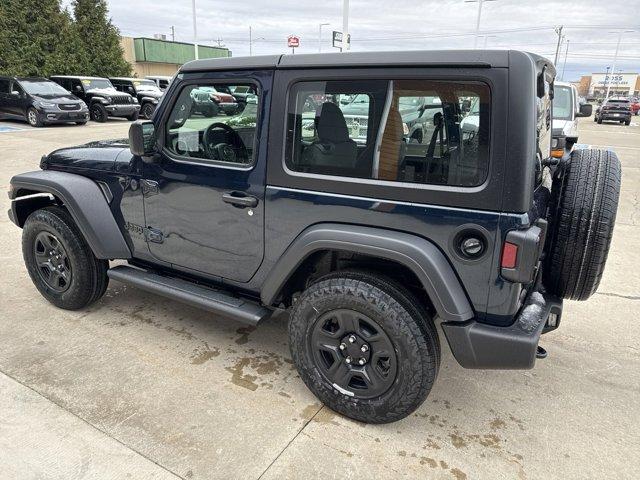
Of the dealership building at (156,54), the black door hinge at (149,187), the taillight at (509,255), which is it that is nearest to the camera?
the taillight at (509,255)

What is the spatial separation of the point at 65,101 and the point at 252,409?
16.6 metres

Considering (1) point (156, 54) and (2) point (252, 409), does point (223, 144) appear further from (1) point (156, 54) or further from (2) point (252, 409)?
(1) point (156, 54)

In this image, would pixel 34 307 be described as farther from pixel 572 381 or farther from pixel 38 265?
pixel 572 381

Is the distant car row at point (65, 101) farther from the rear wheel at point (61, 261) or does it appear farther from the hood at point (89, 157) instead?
the rear wheel at point (61, 261)

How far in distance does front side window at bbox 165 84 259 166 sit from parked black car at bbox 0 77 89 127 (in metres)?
15.4

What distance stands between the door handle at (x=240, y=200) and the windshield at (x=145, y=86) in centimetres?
2027

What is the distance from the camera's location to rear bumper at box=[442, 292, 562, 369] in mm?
2092

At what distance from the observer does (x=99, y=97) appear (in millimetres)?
18125

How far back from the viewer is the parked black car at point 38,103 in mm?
15664

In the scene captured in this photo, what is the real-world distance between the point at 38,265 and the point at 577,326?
4.06 metres

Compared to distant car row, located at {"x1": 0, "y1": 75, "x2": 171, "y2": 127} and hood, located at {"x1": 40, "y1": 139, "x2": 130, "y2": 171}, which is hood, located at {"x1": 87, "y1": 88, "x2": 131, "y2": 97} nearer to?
distant car row, located at {"x1": 0, "y1": 75, "x2": 171, "y2": 127}

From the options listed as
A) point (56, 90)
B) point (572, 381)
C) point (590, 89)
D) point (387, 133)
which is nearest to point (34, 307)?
point (387, 133)

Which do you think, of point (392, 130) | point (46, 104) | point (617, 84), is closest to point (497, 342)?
point (392, 130)

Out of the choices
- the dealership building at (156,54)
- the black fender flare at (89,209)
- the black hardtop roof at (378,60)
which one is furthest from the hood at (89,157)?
the dealership building at (156,54)
